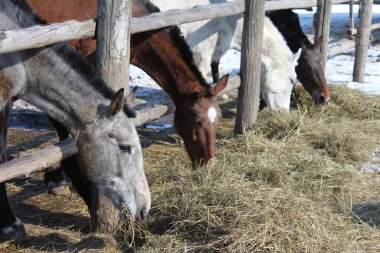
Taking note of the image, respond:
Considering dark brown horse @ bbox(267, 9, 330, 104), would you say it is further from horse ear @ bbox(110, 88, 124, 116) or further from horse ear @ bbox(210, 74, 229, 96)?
horse ear @ bbox(110, 88, 124, 116)

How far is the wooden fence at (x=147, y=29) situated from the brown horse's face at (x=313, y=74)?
484 millimetres

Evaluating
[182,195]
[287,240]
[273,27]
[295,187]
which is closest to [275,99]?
[273,27]

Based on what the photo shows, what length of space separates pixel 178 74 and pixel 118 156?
68.5 inches

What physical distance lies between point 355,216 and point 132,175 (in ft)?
5.52

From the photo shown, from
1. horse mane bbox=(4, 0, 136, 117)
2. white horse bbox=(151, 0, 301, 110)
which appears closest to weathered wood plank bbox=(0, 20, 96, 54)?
horse mane bbox=(4, 0, 136, 117)

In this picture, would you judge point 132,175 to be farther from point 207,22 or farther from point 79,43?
point 207,22

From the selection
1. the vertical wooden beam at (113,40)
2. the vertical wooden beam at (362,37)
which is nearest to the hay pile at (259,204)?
the vertical wooden beam at (113,40)

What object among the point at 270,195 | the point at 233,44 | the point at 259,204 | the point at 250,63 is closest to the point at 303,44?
the point at 233,44

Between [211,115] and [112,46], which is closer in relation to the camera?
[112,46]

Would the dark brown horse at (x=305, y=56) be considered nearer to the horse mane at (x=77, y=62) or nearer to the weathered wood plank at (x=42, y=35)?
the weathered wood plank at (x=42, y=35)

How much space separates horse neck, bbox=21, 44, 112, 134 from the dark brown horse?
4.19 metres

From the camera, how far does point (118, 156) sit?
135 inches

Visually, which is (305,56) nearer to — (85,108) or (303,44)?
(303,44)

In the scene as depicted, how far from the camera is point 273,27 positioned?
7.04 metres
